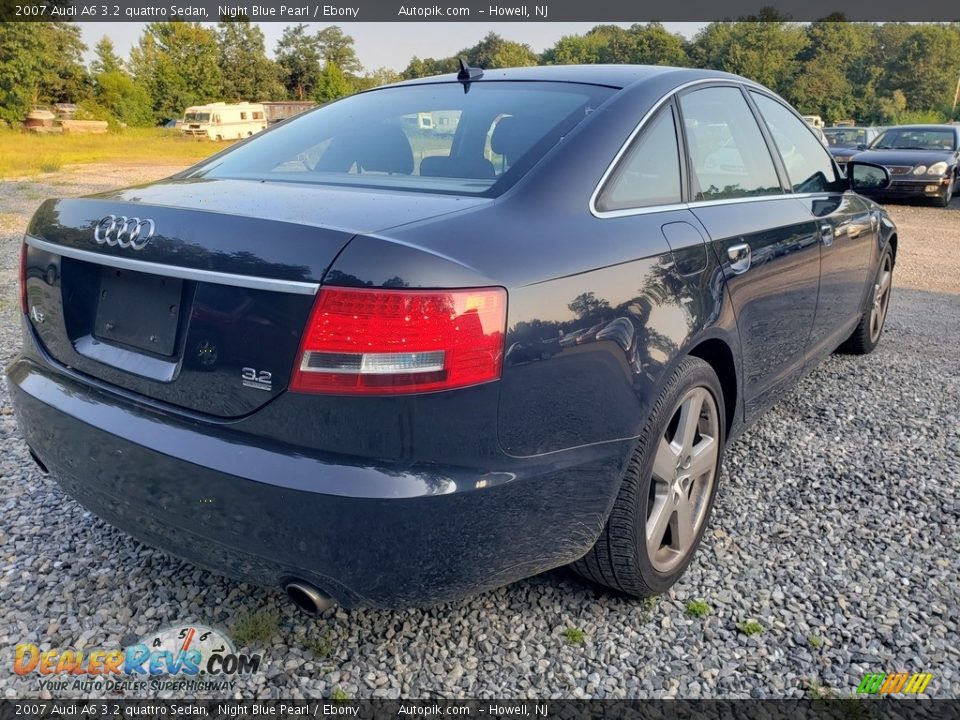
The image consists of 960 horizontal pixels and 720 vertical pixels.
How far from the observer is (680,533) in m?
2.44

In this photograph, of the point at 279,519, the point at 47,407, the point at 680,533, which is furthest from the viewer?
the point at 680,533

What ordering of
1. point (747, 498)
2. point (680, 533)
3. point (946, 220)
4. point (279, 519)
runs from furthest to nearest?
point (946, 220)
point (747, 498)
point (680, 533)
point (279, 519)

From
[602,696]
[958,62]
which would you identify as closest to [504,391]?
[602,696]

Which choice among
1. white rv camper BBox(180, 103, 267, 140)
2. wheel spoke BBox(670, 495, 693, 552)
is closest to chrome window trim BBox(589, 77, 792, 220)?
wheel spoke BBox(670, 495, 693, 552)

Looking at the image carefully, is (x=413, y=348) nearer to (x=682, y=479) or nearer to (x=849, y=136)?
(x=682, y=479)

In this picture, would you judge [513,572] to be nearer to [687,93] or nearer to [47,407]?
[47,407]

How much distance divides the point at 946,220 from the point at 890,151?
237cm

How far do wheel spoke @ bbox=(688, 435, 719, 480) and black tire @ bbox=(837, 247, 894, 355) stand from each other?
252 centimetres

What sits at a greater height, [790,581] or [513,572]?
[513,572]

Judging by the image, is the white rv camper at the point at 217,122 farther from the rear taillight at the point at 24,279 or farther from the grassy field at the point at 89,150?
the rear taillight at the point at 24,279

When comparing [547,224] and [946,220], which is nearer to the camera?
[547,224]

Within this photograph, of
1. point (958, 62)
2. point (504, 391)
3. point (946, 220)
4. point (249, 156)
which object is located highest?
point (958, 62)

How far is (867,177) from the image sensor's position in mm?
4145

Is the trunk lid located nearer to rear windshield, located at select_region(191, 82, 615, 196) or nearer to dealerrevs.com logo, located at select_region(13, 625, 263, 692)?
rear windshield, located at select_region(191, 82, 615, 196)
